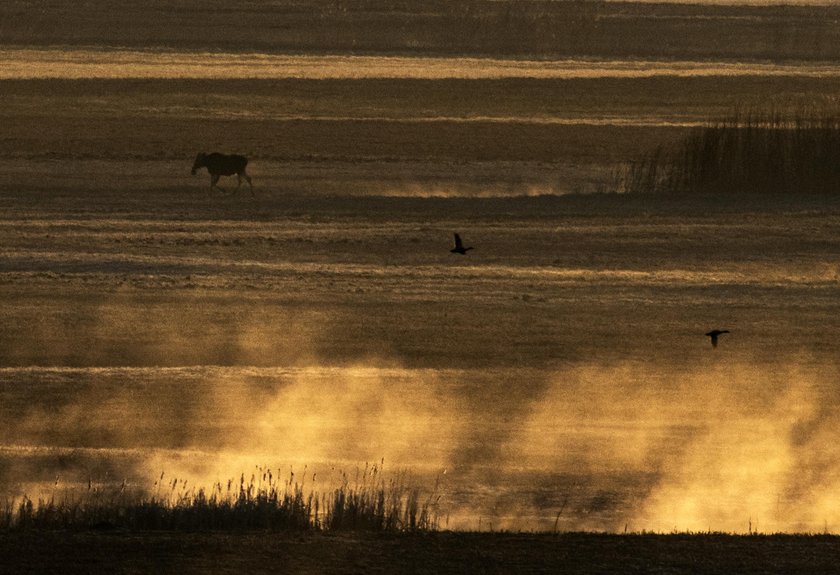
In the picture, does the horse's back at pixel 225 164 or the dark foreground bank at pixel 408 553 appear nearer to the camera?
the dark foreground bank at pixel 408 553

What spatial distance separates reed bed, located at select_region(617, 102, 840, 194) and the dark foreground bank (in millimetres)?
18331

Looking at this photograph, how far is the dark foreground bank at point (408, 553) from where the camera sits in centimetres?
Result: 957

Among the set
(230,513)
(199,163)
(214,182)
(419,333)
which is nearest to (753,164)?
(214,182)

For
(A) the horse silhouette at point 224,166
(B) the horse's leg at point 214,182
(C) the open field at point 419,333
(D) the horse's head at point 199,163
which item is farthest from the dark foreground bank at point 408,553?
(D) the horse's head at point 199,163

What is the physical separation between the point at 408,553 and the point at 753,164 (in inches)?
775

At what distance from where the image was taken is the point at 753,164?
28.8 meters

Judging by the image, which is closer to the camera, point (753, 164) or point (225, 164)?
point (225, 164)

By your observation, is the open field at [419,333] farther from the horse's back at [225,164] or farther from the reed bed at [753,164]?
the reed bed at [753,164]

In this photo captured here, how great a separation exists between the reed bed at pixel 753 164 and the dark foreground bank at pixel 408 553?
18.3 m

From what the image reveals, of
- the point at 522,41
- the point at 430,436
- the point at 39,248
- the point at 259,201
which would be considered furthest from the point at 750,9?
the point at 430,436

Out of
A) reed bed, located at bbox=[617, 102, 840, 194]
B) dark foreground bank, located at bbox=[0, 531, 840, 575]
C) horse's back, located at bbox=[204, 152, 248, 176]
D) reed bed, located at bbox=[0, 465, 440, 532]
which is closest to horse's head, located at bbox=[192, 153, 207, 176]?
horse's back, located at bbox=[204, 152, 248, 176]

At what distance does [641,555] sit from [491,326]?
8.99 metres

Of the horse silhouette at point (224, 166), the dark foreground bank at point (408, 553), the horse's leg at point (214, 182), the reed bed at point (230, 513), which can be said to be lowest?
the dark foreground bank at point (408, 553)

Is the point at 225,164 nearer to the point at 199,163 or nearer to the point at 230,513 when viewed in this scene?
the point at 199,163
